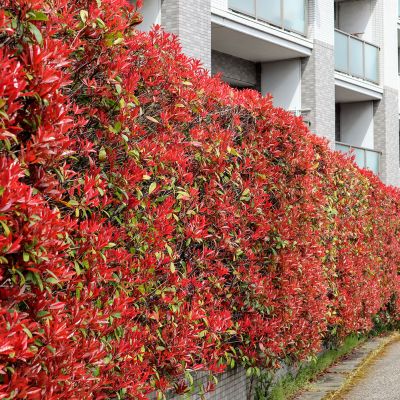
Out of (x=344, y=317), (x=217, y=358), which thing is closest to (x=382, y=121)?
(x=344, y=317)

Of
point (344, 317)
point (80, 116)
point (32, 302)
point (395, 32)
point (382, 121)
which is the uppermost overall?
point (395, 32)

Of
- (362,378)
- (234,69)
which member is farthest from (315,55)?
(362,378)

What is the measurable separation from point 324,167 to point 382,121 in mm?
15080

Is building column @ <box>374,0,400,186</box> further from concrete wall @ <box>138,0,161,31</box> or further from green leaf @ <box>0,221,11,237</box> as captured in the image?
green leaf @ <box>0,221,11,237</box>

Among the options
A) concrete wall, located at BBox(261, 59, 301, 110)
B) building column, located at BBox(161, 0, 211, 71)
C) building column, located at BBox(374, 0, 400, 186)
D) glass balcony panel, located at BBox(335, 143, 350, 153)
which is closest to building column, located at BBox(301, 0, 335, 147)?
concrete wall, located at BBox(261, 59, 301, 110)

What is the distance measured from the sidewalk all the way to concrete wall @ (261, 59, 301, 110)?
8.82 metres

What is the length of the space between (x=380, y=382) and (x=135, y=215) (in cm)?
564

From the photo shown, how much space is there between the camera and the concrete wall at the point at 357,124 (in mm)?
23938

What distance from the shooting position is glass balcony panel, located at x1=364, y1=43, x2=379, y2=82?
22.7 meters

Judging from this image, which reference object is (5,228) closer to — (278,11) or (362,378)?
(362,378)

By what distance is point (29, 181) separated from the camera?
3.19 meters

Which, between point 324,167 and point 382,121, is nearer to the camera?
point 324,167

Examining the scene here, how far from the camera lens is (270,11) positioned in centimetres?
1719

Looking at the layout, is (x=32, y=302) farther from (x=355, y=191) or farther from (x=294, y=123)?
(x=355, y=191)
